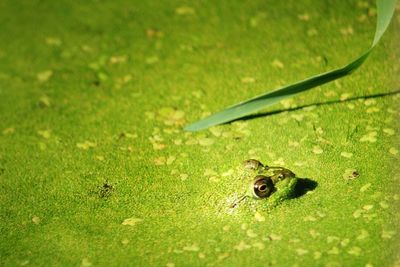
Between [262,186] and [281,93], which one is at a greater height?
[281,93]

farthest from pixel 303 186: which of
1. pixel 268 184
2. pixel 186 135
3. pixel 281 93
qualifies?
pixel 186 135

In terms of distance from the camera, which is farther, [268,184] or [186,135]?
[186,135]

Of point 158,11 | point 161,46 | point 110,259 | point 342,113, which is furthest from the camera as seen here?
point 158,11

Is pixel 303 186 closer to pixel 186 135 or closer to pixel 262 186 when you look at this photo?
pixel 262 186

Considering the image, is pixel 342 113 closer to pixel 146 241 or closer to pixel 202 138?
pixel 202 138

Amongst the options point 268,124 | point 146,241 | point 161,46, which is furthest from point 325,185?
point 161,46

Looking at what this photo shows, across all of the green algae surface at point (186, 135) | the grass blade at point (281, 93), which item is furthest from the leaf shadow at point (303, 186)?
the grass blade at point (281, 93)

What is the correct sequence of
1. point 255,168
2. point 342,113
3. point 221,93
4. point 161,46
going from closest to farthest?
point 255,168 < point 342,113 < point 221,93 < point 161,46

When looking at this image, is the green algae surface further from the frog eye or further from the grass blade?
the grass blade
